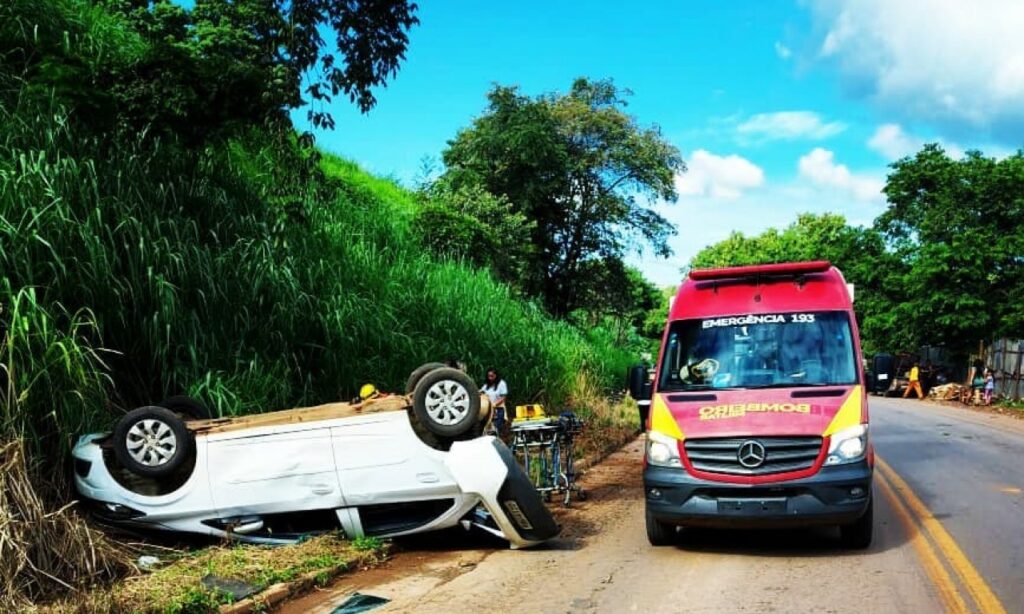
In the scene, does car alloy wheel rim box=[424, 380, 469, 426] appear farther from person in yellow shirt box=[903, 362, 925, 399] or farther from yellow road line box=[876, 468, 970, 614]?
person in yellow shirt box=[903, 362, 925, 399]

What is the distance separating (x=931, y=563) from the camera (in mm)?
7117

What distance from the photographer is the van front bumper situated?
23.7ft

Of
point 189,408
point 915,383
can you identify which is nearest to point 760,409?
point 189,408

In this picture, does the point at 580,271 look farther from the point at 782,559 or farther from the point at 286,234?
the point at 782,559

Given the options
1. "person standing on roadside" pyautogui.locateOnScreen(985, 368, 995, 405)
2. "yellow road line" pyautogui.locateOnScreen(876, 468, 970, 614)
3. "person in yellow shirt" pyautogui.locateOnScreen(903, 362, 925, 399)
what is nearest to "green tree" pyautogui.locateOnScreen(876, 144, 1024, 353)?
"person in yellow shirt" pyautogui.locateOnScreen(903, 362, 925, 399)

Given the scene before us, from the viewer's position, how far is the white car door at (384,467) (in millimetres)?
8016

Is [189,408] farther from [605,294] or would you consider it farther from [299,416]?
[605,294]

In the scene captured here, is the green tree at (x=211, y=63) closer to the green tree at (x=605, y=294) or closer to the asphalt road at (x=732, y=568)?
the asphalt road at (x=732, y=568)

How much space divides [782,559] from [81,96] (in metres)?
9.04

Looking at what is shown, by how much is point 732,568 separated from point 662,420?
4.73 feet

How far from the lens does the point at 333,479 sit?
8.02m

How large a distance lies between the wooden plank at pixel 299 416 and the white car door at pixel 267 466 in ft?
0.64

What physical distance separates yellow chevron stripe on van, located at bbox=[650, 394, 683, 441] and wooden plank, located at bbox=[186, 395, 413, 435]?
7.64 ft

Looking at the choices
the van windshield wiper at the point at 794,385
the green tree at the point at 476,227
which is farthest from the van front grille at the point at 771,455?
the green tree at the point at 476,227
